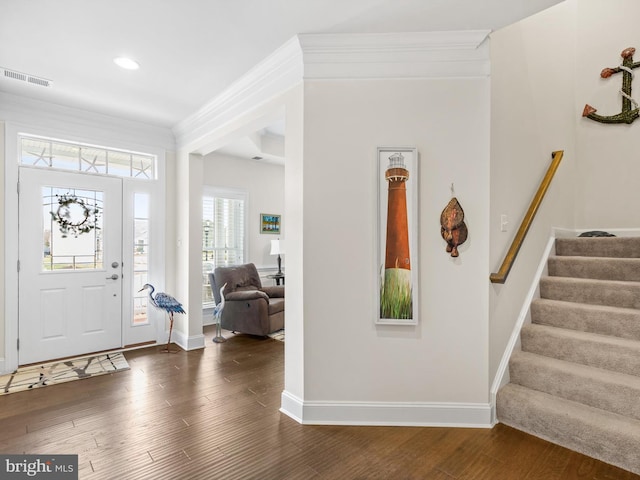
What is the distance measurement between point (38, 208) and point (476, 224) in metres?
4.32

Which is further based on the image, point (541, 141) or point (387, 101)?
point (541, 141)

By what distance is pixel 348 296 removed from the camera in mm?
2443

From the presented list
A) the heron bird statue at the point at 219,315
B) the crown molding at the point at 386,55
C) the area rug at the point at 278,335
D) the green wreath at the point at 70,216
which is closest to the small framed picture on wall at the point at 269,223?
the heron bird statue at the point at 219,315

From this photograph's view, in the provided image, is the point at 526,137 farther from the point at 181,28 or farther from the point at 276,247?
the point at 276,247

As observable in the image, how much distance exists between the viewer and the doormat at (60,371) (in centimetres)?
310

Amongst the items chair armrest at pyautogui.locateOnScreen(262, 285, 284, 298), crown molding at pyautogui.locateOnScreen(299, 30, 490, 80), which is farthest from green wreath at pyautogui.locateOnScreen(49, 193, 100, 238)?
crown molding at pyautogui.locateOnScreen(299, 30, 490, 80)

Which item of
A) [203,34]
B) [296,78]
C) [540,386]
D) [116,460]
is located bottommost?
[116,460]

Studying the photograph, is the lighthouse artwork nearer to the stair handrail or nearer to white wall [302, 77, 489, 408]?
white wall [302, 77, 489, 408]

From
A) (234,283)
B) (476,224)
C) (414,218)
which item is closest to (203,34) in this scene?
(414,218)

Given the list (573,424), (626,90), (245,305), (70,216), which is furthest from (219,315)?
(626,90)

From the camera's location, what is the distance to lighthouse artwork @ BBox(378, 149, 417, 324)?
7.78ft

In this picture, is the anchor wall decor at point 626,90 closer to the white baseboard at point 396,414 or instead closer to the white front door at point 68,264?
the white baseboard at point 396,414

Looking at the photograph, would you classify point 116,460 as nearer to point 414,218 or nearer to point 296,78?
point 414,218

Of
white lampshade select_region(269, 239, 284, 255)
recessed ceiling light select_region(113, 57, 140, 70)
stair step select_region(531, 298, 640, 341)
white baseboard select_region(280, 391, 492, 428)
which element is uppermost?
recessed ceiling light select_region(113, 57, 140, 70)
